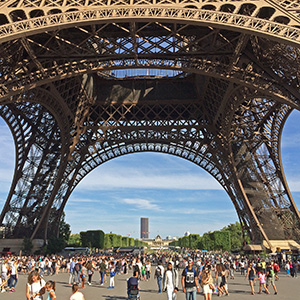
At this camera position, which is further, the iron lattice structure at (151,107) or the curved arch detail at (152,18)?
the iron lattice structure at (151,107)

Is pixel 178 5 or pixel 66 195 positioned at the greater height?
pixel 178 5

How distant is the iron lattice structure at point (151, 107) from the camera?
76.6 feet

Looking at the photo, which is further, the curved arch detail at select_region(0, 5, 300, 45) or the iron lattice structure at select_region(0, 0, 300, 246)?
the iron lattice structure at select_region(0, 0, 300, 246)

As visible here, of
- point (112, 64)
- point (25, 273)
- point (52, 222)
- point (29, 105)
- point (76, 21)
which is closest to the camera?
point (76, 21)

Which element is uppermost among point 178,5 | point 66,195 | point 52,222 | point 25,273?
point 178,5

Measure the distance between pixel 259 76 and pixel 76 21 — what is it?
1161 cm

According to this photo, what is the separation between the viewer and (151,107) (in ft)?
138

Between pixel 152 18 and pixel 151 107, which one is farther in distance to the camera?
pixel 151 107

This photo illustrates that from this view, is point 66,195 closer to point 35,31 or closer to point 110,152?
point 110,152

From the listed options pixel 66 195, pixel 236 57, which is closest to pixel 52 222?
pixel 66 195

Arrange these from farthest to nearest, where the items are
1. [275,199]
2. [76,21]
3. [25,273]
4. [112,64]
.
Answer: [275,199] → [25,273] → [112,64] → [76,21]

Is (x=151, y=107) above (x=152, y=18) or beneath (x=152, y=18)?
above

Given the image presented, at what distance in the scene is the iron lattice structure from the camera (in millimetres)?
23344

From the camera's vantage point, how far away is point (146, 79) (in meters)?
40.5
